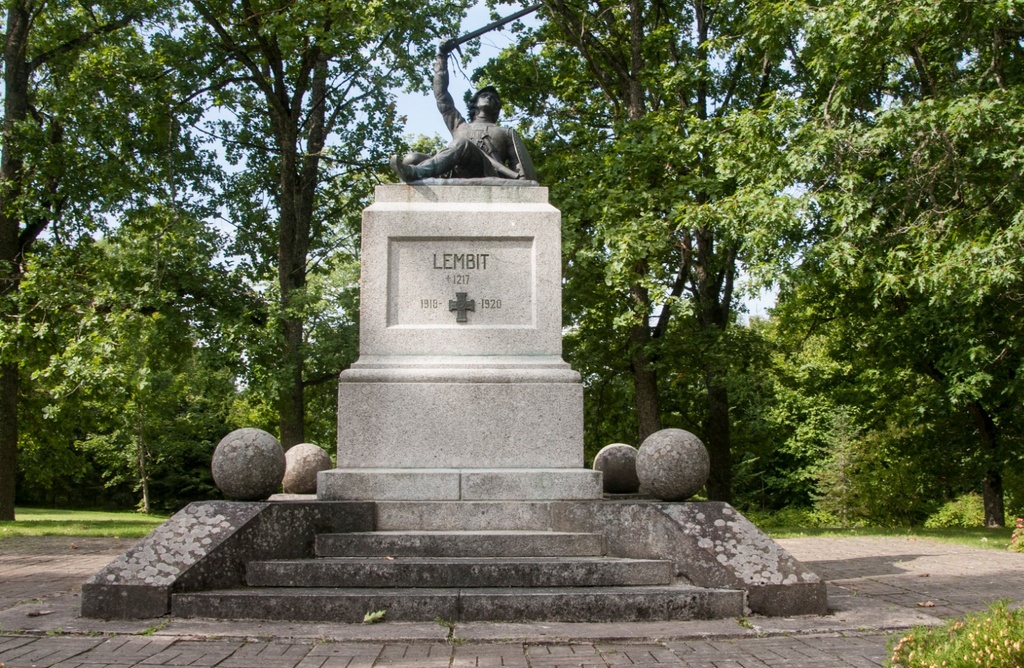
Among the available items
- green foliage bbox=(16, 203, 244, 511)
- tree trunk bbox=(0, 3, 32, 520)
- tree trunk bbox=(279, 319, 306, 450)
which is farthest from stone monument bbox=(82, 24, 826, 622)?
tree trunk bbox=(0, 3, 32, 520)

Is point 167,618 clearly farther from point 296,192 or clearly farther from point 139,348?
point 296,192

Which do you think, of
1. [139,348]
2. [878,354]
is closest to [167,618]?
[139,348]

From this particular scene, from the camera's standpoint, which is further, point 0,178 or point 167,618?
point 0,178

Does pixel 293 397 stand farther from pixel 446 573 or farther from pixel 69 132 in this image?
pixel 446 573

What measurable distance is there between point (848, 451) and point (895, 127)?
23.0m

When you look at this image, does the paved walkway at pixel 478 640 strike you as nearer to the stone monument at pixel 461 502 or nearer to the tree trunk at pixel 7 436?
the stone monument at pixel 461 502

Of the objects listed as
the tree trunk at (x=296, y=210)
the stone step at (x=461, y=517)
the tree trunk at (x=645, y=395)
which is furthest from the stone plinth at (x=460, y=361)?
the tree trunk at (x=645, y=395)

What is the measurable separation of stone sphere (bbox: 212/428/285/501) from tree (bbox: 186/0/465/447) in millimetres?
11757

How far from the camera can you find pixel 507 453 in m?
7.79

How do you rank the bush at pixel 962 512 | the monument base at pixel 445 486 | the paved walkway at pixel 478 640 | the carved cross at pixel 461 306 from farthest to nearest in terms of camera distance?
the bush at pixel 962 512 → the carved cross at pixel 461 306 → the monument base at pixel 445 486 → the paved walkway at pixel 478 640

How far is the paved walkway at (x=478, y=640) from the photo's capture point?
475 cm

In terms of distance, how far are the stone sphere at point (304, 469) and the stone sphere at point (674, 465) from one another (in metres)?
4.07

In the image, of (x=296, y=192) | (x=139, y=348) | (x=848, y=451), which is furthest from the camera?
(x=848, y=451)

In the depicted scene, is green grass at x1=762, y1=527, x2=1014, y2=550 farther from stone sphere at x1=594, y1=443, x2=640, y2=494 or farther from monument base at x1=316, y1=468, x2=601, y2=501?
monument base at x1=316, y1=468, x2=601, y2=501
